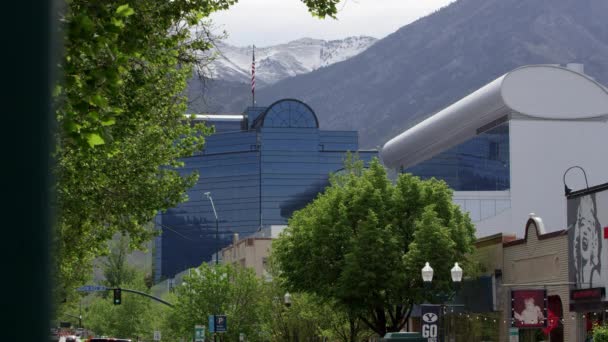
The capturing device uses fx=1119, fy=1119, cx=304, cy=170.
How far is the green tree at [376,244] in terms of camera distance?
164 feet

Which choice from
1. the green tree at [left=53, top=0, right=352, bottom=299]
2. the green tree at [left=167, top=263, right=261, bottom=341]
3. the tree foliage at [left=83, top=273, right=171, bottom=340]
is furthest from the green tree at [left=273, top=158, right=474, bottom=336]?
the tree foliage at [left=83, top=273, right=171, bottom=340]

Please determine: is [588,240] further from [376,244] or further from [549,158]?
[549,158]

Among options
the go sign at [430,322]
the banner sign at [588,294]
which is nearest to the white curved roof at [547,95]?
the banner sign at [588,294]

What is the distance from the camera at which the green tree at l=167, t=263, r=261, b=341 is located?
79250 mm

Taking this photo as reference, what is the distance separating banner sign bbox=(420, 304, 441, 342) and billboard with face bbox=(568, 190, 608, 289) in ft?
30.5

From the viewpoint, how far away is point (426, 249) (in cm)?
4934

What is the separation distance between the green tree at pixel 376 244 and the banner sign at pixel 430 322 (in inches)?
588

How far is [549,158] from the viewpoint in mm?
73312

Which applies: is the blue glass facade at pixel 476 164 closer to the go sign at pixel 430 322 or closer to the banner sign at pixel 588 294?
the banner sign at pixel 588 294

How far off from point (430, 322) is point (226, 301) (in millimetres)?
47477

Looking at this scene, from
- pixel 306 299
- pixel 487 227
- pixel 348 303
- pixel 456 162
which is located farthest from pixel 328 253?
pixel 456 162

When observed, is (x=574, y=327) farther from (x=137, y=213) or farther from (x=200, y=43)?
(x=200, y=43)

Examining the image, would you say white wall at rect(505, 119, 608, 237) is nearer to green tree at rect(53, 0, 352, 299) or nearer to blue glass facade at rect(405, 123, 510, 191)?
blue glass facade at rect(405, 123, 510, 191)

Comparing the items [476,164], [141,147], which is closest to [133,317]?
[476,164]
